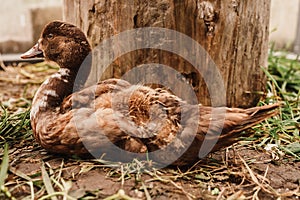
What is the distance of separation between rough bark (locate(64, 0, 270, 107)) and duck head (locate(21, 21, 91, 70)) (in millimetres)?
324

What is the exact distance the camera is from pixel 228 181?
6.21 ft

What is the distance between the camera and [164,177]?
183 centimetres

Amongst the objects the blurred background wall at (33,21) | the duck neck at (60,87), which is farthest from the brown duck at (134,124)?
the blurred background wall at (33,21)

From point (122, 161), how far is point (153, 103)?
28 cm

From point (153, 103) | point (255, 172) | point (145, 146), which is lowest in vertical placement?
point (255, 172)

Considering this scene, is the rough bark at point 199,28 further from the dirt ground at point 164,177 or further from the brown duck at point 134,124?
the dirt ground at point 164,177

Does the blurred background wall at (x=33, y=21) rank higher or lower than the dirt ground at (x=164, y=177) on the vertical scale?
higher

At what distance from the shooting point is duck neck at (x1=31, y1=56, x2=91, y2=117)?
6.56 feet

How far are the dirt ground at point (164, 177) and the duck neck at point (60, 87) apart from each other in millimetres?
223

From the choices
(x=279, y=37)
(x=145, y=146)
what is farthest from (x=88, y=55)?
(x=279, y=37)

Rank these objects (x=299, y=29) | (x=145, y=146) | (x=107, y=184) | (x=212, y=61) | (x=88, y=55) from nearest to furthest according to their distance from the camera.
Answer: (x=107, y=184) < (x=145, y=146) < (x=88, y=55) < (x=212, y=61) < (x=299, y=29)

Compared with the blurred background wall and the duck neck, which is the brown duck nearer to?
the duck neck

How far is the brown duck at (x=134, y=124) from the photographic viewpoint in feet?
6.03

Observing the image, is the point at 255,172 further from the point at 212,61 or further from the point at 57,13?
the point at 57,13
